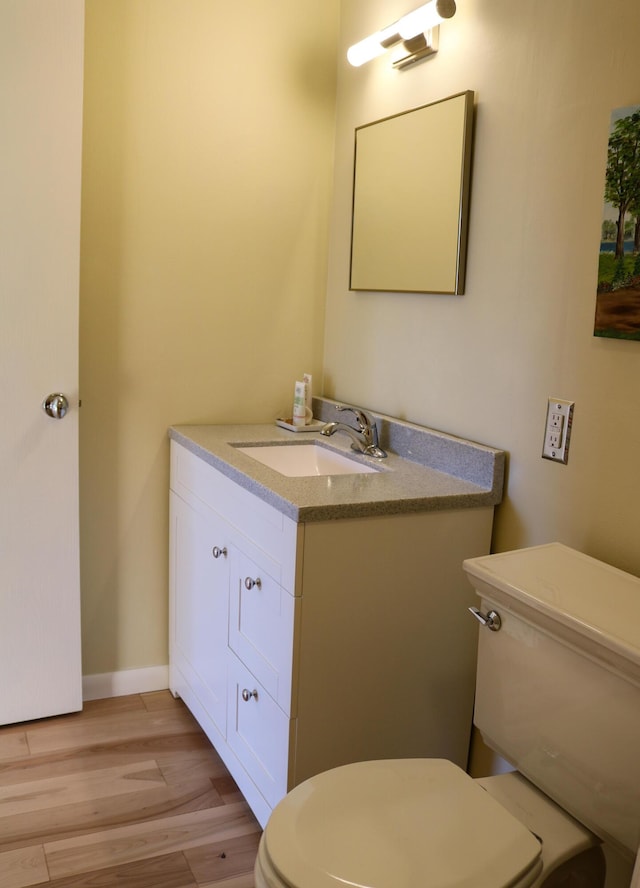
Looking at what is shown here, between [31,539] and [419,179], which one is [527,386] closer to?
[419,179]

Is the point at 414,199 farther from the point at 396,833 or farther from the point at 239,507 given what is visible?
the point at 396,833

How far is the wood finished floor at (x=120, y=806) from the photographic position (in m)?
1.79

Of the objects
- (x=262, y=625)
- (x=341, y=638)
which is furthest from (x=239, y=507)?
(x=341, y=638)

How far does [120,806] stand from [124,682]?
0.58m

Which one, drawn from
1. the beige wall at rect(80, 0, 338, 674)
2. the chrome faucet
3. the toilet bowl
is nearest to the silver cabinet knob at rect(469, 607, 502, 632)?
the toilet bowl

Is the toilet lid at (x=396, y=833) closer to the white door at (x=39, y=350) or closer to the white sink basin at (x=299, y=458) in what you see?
the white sink basin at (x=299, y=458)

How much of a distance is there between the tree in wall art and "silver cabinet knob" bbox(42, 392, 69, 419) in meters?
1.42

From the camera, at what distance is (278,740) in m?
1.76

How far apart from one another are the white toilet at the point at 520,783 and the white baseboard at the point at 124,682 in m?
1.31

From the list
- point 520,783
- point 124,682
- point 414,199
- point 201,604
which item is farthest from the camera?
point 124,682

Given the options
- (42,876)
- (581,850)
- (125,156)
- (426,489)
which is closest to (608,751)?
(581,850)

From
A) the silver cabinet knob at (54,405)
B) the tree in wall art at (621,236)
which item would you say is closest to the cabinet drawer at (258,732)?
the silver cabinet knob at (54,405)

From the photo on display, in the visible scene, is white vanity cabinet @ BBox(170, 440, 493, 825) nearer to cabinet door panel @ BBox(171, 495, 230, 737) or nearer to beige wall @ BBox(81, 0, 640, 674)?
cabinet door panel @ BBox(171, 495, 230, 737)

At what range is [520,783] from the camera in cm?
146
